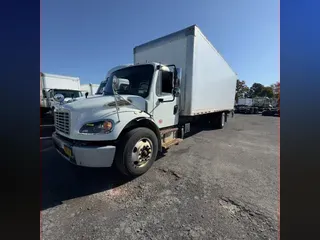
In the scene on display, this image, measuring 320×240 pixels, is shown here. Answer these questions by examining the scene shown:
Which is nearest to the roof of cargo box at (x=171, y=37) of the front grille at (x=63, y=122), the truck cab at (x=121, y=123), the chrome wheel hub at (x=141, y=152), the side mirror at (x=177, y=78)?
the side mirror at (x=177, y=78)

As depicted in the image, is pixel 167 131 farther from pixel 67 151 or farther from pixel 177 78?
pixel 67 151

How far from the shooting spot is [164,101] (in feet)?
13.3

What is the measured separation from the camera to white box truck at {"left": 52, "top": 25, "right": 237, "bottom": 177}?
2779mm

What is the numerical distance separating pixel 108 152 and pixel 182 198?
4.58 feet

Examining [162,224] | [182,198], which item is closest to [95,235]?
[162,224]

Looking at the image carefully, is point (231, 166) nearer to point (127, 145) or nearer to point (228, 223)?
point (228, 223)

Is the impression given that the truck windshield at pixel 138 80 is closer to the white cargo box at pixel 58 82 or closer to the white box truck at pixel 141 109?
the white box truck at pixel 141 109

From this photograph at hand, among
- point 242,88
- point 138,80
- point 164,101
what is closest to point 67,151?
point 138,80

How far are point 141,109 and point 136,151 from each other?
2.97 ft

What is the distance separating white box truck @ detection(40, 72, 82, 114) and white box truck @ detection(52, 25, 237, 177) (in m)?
8.49

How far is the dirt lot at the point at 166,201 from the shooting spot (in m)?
1.88

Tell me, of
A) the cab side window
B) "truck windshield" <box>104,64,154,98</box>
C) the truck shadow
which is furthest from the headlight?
the cab side window

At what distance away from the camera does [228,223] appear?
200 centimetres

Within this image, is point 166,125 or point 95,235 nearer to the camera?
point 95,235
